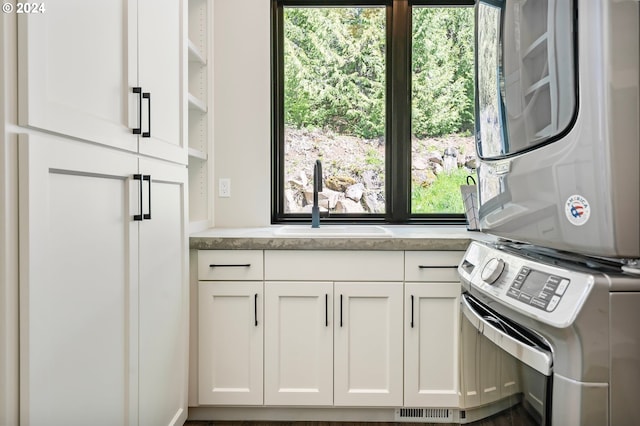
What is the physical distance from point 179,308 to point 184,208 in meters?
0.41

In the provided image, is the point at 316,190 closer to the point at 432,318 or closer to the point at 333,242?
the point at 333,242

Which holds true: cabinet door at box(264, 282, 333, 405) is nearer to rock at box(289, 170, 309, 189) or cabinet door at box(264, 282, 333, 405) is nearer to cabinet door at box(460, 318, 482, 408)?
cabinet door at box(460, 318, 482, 408)

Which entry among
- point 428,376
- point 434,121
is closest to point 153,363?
point 428,376

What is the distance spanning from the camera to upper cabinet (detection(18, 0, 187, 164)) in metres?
0.84

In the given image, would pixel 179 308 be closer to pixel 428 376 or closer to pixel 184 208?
pixel 184 208

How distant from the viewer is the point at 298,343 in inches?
72.7

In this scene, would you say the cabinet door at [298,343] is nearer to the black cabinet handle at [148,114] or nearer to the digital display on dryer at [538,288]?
the black cabinet handle at [148,114]

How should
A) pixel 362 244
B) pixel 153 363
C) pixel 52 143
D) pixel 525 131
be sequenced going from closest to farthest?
1. pixel 52 143
2. pixel 525 131
3. pixel 153 363
4. pixel 362 244

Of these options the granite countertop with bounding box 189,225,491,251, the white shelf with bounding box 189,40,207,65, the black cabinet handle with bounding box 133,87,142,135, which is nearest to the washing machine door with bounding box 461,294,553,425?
the granite countertop with bounding box 189,225,491,251

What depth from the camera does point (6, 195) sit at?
31.2 inches

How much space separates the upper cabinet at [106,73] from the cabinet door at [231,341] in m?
0.62

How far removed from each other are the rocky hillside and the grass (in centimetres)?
4

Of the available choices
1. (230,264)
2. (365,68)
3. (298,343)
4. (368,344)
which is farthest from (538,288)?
(365,68)

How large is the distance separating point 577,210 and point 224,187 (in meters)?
1.90
